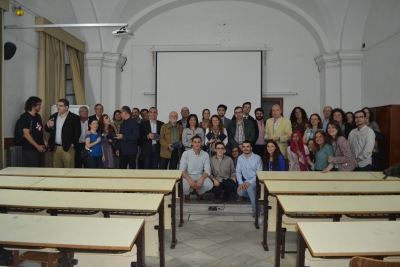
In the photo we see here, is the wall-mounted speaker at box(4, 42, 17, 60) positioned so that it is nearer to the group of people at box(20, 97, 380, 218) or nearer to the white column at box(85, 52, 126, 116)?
the group of people at box(20, 97, 380, 218)

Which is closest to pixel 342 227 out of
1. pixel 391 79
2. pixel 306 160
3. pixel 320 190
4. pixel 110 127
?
pixel 320 190

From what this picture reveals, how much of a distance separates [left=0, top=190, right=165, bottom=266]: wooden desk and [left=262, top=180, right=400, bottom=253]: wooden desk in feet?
3.44

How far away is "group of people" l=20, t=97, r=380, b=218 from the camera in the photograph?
4250mm

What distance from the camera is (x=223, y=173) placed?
15.2 ft

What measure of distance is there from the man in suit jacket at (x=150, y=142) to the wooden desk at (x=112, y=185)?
1884 mm

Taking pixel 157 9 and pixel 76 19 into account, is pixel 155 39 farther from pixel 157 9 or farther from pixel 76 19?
pixel 76 19

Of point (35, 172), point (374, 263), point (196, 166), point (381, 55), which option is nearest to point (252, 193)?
point (196, 166)

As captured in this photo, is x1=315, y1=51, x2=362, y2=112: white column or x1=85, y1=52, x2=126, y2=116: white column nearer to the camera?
x1=315, y1=51, x2=362, y2=112: white column

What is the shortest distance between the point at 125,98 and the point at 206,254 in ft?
18.0

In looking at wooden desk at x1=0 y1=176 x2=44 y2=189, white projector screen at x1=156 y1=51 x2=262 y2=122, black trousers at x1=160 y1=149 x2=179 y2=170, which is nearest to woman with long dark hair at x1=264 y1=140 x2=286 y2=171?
black trousers at x1=160 y1=149 x2=179 y2=170

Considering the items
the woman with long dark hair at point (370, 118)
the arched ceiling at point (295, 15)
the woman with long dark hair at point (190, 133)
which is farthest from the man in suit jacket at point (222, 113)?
the arched ceiling at point (295, 15)

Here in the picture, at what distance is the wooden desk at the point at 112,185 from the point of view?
2.87 metres

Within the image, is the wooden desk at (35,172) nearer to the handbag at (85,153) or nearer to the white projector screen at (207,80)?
the handbag at (85,153)

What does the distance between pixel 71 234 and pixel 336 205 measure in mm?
1822
